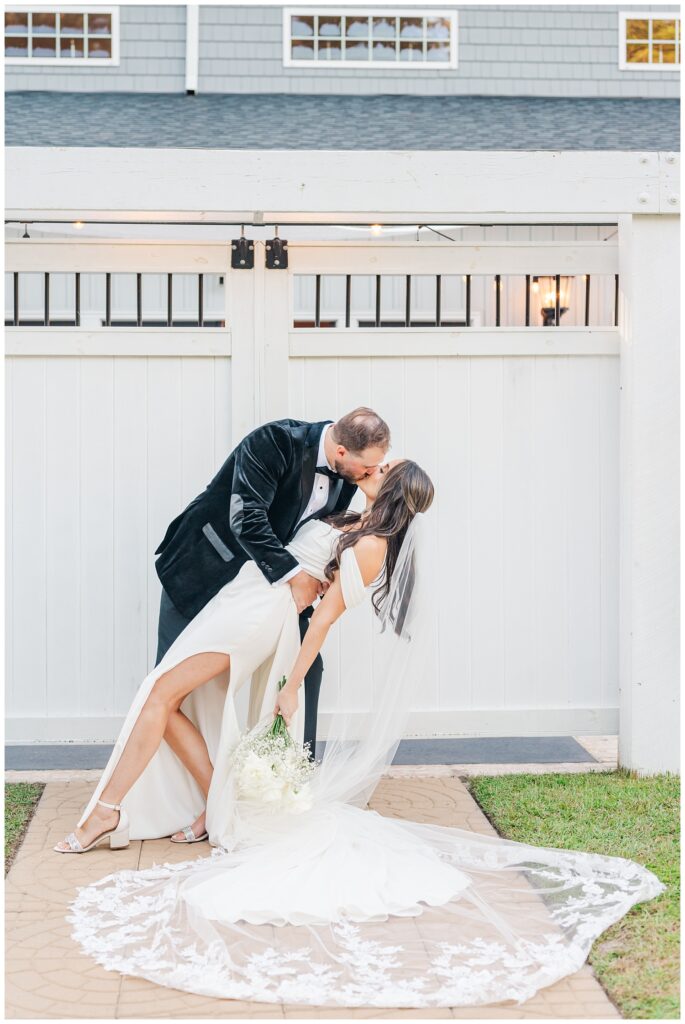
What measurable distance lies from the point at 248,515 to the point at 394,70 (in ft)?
29.7

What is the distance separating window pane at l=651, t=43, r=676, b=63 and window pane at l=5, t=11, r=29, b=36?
6634mm

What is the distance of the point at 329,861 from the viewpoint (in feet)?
12.4

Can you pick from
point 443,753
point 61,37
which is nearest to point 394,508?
point 443,753

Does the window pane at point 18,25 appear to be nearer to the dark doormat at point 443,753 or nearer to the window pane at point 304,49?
the window pane at point 304,49

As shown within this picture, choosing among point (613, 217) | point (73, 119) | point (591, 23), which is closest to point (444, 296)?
point (591, 23)

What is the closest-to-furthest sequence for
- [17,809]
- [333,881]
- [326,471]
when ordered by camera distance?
1. [333,881]
2. [326,471]
3. [17,809]

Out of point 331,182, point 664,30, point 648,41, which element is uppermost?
point 664,30

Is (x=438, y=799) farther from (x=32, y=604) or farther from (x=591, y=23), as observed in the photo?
(x=591, y=23)

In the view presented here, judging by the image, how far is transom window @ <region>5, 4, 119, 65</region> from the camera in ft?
38.9

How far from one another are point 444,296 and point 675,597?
7.13 metres

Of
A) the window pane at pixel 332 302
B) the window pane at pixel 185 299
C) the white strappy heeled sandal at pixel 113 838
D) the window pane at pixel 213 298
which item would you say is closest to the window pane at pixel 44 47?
the window pane at pixel 185 299

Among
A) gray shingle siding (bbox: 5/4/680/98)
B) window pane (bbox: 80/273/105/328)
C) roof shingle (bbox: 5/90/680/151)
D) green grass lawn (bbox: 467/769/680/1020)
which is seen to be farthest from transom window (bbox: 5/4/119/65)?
green grass lawn (bbox: 467/769/680/1020)

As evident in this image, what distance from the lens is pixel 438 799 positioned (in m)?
4.88

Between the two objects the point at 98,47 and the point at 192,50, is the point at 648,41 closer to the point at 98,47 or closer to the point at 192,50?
the point at 192,50
